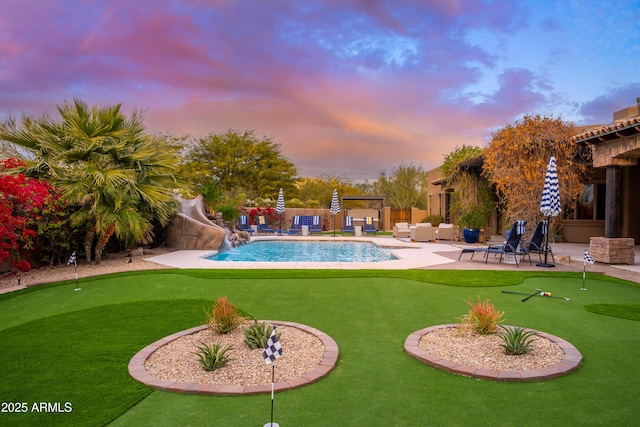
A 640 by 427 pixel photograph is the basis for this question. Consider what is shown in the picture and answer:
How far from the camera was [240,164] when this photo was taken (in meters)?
34.3

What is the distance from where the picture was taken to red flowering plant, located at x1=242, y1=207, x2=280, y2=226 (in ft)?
69.3

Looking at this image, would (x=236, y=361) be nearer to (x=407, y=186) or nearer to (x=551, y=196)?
(x=551, y=196)

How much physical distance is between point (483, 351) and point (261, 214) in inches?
722

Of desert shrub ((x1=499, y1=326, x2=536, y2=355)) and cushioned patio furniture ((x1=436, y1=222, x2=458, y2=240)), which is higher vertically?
cushioned patio furniture ((x1=436, y1=222, x2=458, y2=240))

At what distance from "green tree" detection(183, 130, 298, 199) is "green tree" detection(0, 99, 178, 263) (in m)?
22.9

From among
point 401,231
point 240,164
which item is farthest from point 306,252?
point 240,164

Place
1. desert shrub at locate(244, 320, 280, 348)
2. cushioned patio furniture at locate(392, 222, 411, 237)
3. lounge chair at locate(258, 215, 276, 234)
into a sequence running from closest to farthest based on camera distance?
desert shrub at locate(244, 320, 280, 348), cushioned patio furniture at locate(392, 222, 411, 237), lounge chair at locate(258, 215, 276, 234)

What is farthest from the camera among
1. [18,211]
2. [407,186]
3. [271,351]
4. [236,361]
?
[407,186]

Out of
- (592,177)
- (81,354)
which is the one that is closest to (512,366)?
(81,354)

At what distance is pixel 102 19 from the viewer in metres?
10.9

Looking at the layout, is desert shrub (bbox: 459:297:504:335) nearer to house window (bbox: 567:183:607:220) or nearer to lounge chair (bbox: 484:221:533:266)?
lounge chair (bbox: 484:221:533:266)

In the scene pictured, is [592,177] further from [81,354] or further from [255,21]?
[81,354]

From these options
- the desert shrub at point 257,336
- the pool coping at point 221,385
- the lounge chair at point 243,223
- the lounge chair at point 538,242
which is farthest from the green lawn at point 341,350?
the lounge chair at point 243,223

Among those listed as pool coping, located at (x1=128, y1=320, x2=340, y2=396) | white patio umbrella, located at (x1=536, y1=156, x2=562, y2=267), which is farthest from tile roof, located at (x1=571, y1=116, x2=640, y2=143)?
pool coping, located at (x1=128, y1=320, x2=340, y2=396)
